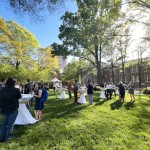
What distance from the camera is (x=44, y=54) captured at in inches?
1965

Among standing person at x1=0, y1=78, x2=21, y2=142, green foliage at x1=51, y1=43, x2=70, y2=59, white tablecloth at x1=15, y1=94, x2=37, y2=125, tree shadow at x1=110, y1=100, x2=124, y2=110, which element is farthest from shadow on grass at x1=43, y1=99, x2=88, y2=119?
green foliage at x1=51, y1=43, x2=70, y2=59

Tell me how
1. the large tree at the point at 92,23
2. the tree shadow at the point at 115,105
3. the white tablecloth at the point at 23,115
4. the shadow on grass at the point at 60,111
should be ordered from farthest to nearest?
the large tree at the point at 92,23 < the tree shadow at the point at 115,105 < the shadow on grass at the point at 60,111 < the white tablecloth at the point at 23,115

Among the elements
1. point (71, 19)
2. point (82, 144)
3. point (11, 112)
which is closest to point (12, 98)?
point (11, 112)

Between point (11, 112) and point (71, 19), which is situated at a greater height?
point (71, 19)

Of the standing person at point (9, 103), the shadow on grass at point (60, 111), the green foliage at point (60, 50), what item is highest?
the green foliage at point (60, 50)

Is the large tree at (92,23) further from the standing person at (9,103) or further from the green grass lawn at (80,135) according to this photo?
the standing person at (9,103)

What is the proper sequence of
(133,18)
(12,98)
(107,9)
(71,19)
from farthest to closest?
(71,19)
(133,18)
(107,9)
(12,98)

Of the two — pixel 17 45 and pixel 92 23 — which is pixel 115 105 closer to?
pixel 92 23

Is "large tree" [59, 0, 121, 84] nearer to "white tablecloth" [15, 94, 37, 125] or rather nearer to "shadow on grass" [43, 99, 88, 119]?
"shadow on grass" [43, 99, 88, 119]

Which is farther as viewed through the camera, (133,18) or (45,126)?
(133,18)

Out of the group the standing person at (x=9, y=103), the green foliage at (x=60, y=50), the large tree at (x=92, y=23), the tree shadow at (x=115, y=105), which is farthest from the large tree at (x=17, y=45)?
the standing person at (x=9, y=103)

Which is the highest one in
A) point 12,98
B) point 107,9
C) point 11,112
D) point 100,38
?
point 107,9

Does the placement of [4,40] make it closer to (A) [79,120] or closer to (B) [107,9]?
(B) [107,9]

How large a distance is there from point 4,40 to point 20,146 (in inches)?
1244
